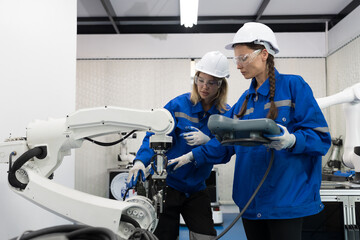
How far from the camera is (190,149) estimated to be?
2.00 m

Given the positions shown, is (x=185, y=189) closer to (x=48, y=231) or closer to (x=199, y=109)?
(x=199, y=109)

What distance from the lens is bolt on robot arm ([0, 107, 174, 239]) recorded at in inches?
44.6

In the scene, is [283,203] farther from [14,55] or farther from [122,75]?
[122,75]

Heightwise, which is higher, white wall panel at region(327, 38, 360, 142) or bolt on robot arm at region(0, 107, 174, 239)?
white wall panel at region(327, 38, 360, 142)

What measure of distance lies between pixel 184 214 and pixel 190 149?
41 centimetres

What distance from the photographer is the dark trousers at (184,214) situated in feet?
6.24

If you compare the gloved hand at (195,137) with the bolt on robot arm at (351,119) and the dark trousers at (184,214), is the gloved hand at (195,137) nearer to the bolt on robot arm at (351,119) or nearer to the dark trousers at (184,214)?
the dark trousers at (184,214)

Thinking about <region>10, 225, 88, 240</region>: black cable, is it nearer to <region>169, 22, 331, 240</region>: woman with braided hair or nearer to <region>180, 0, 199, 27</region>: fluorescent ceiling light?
<region>169, 22, 331, 240</region>: woman with braided hair

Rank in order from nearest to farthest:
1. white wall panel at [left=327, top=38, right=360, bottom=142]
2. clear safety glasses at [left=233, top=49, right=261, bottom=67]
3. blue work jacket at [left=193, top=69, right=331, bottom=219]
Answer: blue work jacket at [left=193, top=69, right=331, bottom=219], clear safety glasses at [left=233, top=49, right=261, bottom=67], white wall panel at [left=327, top=38, right=360, bottom=142]

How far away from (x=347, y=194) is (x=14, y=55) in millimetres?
2716

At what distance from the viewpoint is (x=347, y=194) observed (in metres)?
2.67

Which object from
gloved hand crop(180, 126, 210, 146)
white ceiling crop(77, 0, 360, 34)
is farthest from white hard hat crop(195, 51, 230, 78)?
white ceiling crop(77, 0, 360, 34)

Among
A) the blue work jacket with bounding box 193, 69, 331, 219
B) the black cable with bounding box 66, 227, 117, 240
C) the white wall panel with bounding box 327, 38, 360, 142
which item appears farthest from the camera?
the white wall panel with bounding box 327, 38, 360, 142

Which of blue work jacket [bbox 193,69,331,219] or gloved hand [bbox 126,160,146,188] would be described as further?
gloved hand [bbox 126,160,146,188]
